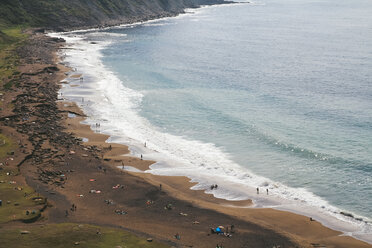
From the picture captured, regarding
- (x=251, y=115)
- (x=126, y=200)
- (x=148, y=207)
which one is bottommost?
(x=148, y=207)

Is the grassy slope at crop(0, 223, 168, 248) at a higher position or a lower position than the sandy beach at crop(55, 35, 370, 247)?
higher

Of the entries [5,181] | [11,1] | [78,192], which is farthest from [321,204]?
[11,1]

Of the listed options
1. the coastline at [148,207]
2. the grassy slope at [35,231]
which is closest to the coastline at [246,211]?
the coastline at [148,207]

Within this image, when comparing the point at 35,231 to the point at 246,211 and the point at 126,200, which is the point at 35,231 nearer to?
the point at 126,200

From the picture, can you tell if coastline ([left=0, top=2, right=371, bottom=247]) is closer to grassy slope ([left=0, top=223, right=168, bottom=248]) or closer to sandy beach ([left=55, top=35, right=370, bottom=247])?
sandy beach ([left=55, top=35, right=370, bottom=247])

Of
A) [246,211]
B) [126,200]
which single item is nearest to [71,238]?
[126,200]

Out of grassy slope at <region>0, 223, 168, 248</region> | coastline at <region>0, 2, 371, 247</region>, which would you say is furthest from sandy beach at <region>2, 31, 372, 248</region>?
grassy slope at <region>0, 223, 168, 248</region>
